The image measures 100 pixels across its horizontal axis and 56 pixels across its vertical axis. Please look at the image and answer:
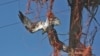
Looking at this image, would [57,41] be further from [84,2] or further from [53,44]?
[84,2]

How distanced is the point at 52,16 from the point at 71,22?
1.18m

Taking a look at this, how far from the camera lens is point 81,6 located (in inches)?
614

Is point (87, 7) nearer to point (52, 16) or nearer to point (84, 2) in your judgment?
point (84, 2)

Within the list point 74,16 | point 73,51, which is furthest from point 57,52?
point 74,16

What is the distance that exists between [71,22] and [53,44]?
988mm

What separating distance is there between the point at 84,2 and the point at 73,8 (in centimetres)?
36

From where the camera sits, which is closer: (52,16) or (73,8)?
(52,16)

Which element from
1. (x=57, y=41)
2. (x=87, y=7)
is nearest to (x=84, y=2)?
(x=87, y=7)

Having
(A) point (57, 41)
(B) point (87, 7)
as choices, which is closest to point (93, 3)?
(B) point (87, 7)

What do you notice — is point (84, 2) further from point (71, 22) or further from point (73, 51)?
point (73, 51)

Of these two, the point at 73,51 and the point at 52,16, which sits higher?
the point at 52,16

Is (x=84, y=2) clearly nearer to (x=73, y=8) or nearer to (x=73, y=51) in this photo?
(x=73, y=8)

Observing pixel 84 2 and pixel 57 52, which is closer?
pixel 57 52

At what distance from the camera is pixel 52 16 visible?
14539mm
